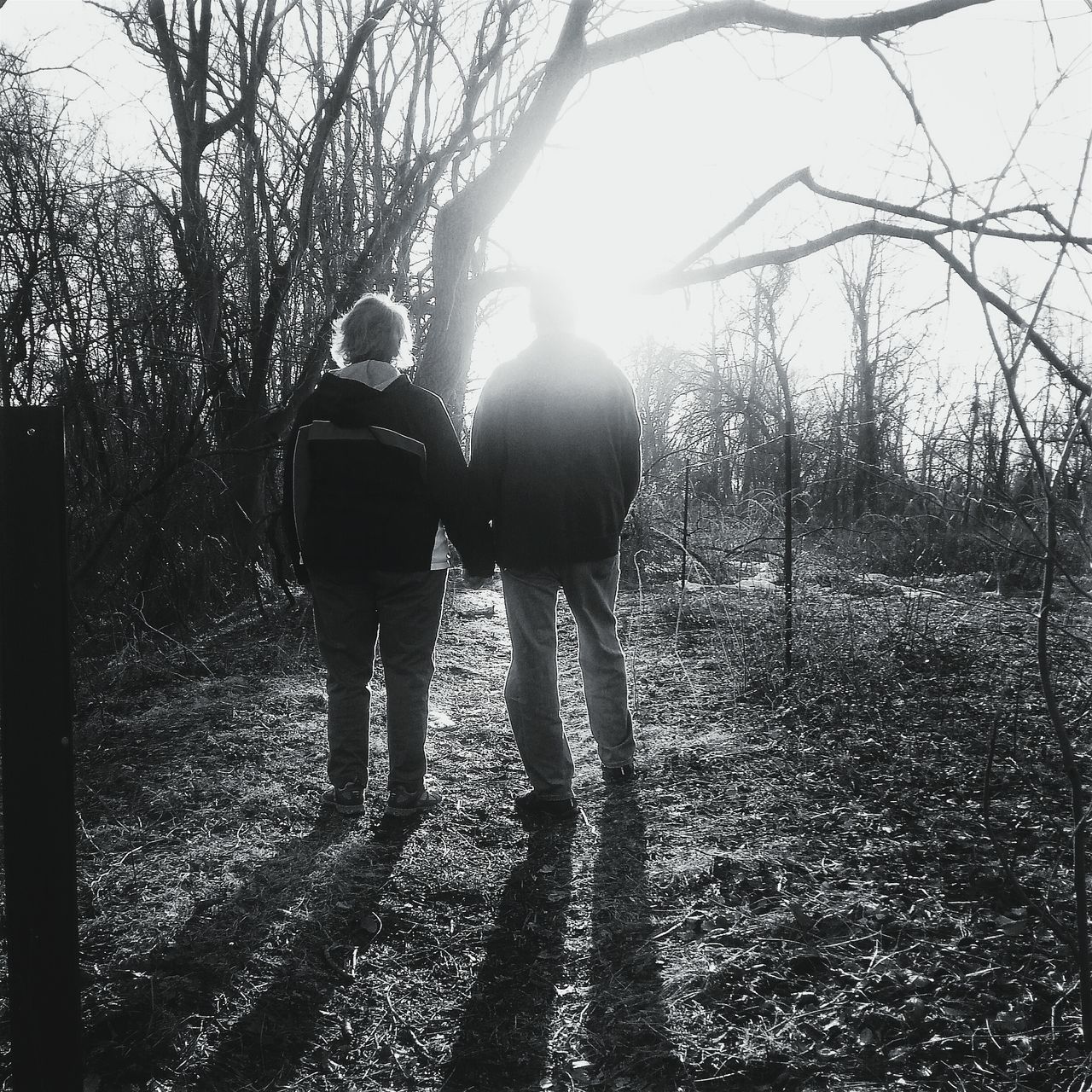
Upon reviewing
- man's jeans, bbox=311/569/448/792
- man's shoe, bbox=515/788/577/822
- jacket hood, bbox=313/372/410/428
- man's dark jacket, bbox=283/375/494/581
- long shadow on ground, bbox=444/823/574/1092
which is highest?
jacket hood, bbox=313/372/410/428

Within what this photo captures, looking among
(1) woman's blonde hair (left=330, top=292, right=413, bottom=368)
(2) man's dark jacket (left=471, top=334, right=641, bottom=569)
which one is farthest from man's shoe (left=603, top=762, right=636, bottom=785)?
(1) woman's blonde hair (left=330, top=292, right=413, bottom=368)

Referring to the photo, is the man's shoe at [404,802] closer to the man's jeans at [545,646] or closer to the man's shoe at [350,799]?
the man's shoe at [350,799]

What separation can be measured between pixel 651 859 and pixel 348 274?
4.34m

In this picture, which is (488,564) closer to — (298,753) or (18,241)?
(298,753)

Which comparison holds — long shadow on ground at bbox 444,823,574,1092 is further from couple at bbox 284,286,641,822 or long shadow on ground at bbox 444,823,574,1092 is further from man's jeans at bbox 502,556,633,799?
couple at bbox 284,286,641,822

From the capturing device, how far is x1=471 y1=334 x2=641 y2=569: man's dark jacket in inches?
129

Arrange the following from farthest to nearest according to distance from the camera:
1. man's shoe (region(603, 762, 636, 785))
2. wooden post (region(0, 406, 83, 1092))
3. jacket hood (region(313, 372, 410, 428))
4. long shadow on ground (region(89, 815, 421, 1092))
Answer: man's shoe (region(603, 762, 636, 785)), jacket hood (region(313, 372, 410, 428)), long shadow on ground (region(89, 815, 421, 1092)), wooden post (region(0, 406, 83, 1092))

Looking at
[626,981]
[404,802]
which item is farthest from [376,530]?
[626,981]

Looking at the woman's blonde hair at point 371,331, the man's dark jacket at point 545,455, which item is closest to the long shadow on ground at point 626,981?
the man's dark jacket at point 545,455

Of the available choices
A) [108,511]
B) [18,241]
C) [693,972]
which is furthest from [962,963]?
[18,241]

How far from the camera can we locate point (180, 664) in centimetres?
535

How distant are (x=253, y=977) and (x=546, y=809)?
4.27 ft

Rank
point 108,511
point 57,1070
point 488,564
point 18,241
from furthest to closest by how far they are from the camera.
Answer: point 108,511
point 18,241
point 488,564
point 57,1070

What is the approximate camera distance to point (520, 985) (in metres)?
2.31
